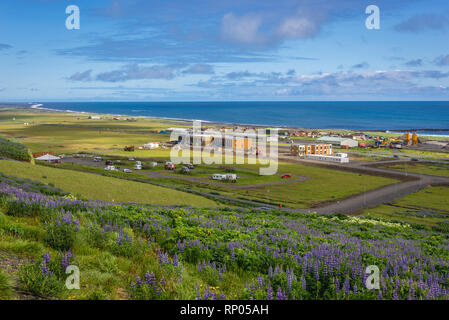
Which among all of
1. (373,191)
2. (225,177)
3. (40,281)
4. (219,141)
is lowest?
(373,191)

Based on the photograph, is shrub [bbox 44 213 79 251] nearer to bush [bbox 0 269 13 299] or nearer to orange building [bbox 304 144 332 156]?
bush [bbox 0 269 13 299]

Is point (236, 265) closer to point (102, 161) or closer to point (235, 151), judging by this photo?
point (102, 161)

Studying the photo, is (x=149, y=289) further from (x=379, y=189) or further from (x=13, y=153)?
(x=379, y=189)

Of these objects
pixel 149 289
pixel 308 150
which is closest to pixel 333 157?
pixel 308 150

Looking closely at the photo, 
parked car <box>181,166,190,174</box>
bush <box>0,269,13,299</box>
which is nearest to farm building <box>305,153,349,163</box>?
parked car <box>181,166,190,174</box>

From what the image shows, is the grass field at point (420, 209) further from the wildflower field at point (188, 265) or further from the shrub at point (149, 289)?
the shrub at point (149, 289)

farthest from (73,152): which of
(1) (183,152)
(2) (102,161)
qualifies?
(1) (183,152)
